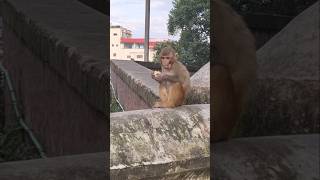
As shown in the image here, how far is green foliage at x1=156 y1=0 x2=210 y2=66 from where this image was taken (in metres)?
2.18

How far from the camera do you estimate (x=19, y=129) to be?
2.20 m

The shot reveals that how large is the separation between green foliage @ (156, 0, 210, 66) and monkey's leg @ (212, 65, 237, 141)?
11 centimetres

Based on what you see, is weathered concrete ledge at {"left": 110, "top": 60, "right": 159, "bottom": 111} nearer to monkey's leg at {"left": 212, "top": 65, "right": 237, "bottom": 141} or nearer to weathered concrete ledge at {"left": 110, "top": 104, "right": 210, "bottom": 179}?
weathered concrete ledge at {"left": 110, "top": 104, "right": 210, "bottom": 179}

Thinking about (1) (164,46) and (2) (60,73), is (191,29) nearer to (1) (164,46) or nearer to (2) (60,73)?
(1) (164,46)

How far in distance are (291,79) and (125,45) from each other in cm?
83

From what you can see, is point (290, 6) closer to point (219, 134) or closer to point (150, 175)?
point (219, 134)

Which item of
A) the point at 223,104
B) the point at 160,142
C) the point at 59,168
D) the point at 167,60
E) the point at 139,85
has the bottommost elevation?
the point at 59,168

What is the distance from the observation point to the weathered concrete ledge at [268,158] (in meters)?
2.12

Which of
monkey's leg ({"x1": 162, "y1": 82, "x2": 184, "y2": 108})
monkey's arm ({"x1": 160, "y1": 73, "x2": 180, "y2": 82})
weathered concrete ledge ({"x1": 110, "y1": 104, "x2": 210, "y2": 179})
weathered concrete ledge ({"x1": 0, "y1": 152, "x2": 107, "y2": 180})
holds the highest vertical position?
monkey's arm ({"x1": 160, "y1": 73, "x2": 180, "y2": 82})

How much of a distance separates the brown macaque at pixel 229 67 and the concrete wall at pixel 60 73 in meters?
0.52

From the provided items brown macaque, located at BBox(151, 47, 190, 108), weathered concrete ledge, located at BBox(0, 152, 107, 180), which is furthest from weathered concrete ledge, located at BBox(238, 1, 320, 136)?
weathered concrete ledge, located at BBox(0, 152, 107, 180)

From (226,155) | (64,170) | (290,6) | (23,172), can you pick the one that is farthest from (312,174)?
(23,172)

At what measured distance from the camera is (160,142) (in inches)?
84.5

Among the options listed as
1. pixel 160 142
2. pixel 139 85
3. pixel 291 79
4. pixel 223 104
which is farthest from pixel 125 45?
pixel 291 79
